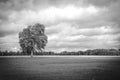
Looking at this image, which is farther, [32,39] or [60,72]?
[32,39]

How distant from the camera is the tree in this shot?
215ft

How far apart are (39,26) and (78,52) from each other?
4253 inches

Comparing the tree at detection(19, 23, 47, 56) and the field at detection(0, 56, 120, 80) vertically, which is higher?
the tree at detection(19, 23, 47, 56)

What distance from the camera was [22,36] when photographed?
67250 mm

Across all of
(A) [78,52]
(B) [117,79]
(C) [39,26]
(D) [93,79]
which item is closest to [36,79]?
(D) [93,79]

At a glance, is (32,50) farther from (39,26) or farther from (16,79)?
(16,79)

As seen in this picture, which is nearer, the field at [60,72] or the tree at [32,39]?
the field at [60,72]

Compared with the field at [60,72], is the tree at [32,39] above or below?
above

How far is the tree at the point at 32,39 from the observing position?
65.4 metres

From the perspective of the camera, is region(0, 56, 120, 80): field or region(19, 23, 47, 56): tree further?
region(19, 23, 47, 56): tree

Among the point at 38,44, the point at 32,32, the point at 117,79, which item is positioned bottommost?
the point at 117,79

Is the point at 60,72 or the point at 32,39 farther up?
the point at 32,39

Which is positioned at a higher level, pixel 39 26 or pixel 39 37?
pixel 39 26

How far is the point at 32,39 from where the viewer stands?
66500 millimetres
